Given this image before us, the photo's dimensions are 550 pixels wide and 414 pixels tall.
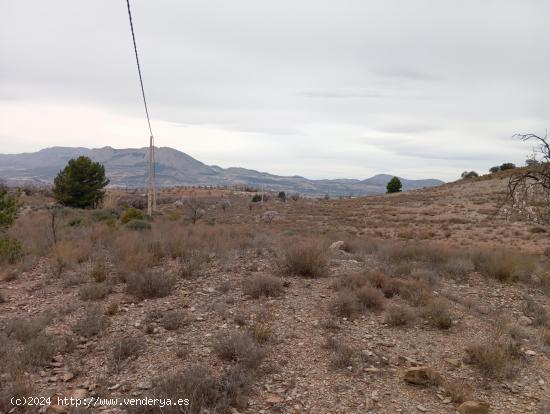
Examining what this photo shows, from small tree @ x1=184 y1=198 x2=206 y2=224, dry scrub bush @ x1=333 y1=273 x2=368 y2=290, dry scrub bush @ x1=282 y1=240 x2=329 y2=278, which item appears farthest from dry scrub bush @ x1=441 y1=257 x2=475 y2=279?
small tree @ x1=184 y1=198 x2=206 y2=224

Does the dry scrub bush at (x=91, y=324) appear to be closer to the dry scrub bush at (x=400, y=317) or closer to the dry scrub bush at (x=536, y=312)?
the dry scrub bush at (x=400, y=317)

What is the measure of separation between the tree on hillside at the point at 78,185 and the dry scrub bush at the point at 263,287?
26626 millimetres

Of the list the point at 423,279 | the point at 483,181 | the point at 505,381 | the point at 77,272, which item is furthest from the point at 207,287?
the point at 483,181

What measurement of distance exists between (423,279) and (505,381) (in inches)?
147

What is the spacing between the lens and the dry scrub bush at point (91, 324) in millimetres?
6090

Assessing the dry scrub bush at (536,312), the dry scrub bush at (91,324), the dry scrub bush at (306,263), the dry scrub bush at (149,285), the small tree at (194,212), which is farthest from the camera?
the small tree at (194,212)

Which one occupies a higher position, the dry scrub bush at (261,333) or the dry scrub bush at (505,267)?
the dry scrub bush at (505,267)

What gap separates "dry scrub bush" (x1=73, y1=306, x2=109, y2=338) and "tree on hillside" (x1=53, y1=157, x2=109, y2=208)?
26825 millimetres

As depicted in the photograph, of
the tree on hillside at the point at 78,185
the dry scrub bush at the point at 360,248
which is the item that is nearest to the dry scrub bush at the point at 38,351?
the dry scrub bush at the point at 360,248

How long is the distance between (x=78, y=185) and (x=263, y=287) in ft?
88.4

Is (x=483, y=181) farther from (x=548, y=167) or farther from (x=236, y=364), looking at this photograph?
(x=236, y=364)

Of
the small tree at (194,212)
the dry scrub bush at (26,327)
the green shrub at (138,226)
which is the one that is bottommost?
the small tree at (194,212)

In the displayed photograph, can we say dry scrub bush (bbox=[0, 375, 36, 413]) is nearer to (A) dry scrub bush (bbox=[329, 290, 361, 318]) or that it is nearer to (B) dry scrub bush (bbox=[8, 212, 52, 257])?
(A) dry scrub bush (bbox=[329, 290, 361, 318])

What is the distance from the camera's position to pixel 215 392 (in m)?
4.60
